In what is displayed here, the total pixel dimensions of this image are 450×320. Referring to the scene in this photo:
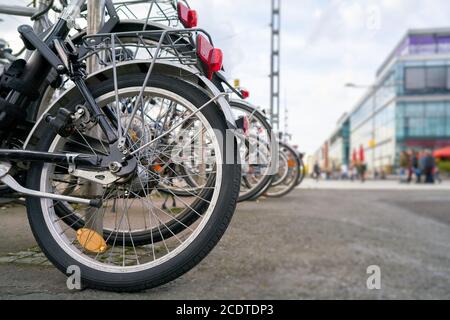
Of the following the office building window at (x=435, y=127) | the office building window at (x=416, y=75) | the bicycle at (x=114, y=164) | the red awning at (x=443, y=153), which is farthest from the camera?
the office building window at (x=435, y=127)

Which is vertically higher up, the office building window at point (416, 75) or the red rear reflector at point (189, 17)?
the office building window at point (416, 75)

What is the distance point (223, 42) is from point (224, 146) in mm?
238

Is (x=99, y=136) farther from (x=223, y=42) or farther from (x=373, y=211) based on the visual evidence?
(x=373, y=211)

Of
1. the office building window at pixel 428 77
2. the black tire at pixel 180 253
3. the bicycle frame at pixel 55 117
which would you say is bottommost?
the black tire at pixel 180 253

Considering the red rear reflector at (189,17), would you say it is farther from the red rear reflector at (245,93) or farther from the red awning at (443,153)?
the red awning at (443,153)

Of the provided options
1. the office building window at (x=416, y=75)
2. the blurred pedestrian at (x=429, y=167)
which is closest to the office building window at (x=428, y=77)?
the office building window at (x=416, y=75)

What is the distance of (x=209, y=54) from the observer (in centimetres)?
97

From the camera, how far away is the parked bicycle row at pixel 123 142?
1048mm

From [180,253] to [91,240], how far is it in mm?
206

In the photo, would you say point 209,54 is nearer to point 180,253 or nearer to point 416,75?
point 180,253

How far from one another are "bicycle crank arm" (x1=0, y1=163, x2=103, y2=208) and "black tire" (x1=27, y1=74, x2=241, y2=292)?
0.05 m
